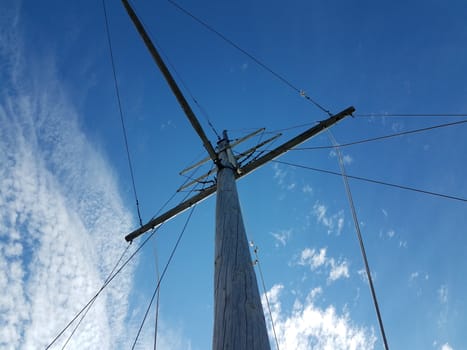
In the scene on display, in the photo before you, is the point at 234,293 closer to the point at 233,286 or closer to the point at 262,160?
the point at 233,286

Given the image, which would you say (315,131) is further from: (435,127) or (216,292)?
(216,292)

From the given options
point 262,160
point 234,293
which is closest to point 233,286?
point 234,293

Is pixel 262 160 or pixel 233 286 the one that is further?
pixel 262 160

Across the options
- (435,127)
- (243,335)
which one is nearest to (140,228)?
(243,335)

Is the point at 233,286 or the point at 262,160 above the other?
the point at 262,160

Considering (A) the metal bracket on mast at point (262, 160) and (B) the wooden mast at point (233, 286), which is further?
(A) the metal bracket on mast at point (262, 160)

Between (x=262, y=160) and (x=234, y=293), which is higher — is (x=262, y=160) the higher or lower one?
the higher one

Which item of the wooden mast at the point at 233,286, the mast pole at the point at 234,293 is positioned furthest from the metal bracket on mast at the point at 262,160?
the mast pole at the point at 234,293

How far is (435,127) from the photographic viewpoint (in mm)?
6039

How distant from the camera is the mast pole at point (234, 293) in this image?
199 centimetres

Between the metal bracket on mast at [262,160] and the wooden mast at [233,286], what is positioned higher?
the metal bracket on mast at [262,160]

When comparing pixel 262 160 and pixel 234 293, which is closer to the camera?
pixel 234 293

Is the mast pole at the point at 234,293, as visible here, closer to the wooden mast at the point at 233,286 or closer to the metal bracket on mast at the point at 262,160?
the wooden mast at the point at 233,286

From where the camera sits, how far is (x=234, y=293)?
2.31 meters
